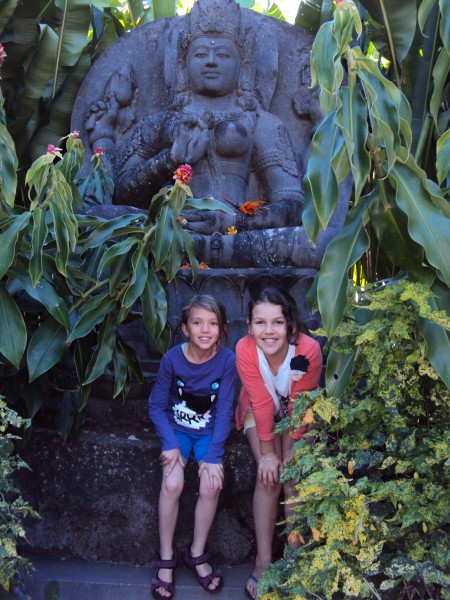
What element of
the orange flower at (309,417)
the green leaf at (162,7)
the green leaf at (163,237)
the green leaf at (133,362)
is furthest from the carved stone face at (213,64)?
the orange flower at (309,417)

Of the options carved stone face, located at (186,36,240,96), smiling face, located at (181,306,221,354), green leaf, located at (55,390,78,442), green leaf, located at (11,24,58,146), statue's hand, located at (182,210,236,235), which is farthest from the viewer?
green leaf, located at (11,24,58,146)

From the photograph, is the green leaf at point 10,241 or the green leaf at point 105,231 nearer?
the green leaf at point 10,241

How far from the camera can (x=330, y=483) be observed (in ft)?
6.59

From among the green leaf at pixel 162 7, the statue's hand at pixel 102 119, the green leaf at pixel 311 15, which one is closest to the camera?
the statue's hand at pixel 102 119

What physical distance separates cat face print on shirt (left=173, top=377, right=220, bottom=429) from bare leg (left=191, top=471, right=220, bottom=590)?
0.24 metres

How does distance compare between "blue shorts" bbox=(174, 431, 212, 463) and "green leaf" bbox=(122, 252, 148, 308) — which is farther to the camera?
"blue shorts" bbox=(174, 431, 212, 463)

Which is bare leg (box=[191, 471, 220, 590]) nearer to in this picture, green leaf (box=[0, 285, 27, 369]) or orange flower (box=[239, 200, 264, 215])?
green leaf (box=[0, 285, 27, 369])

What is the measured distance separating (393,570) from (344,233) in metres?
1.02

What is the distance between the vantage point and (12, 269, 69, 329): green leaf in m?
2.59

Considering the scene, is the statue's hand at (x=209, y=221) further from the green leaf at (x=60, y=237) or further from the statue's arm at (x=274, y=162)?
the green leaf at (x=60, y=237)

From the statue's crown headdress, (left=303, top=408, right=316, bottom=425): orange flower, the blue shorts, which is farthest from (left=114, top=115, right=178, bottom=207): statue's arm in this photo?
(left=303, top=408, right=316, bottom=425): orange flower

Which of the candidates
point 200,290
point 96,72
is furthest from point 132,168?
point 200,290

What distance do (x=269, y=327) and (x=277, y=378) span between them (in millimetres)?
216

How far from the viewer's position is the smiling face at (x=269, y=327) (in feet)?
8.90
